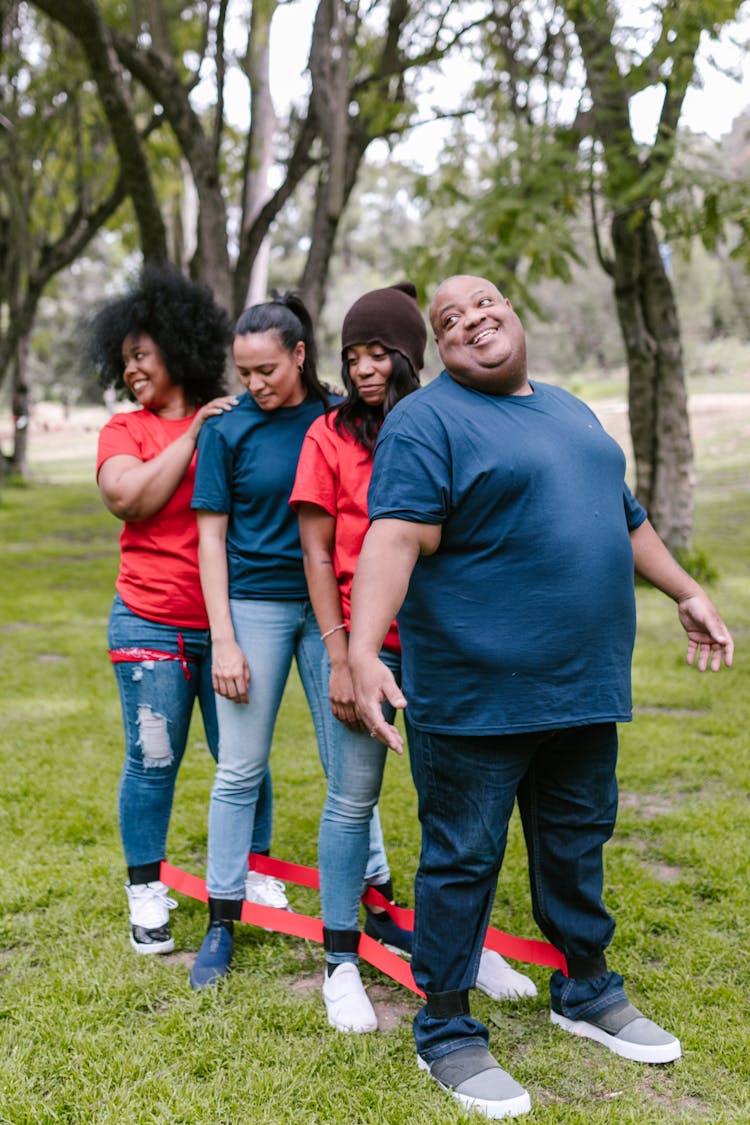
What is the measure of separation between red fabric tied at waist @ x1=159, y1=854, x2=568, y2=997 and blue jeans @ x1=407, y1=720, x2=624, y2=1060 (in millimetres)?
112

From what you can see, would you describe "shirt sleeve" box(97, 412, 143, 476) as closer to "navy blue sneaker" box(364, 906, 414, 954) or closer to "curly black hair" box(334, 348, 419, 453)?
"curly black hair" box(334, 348, 419, 453)

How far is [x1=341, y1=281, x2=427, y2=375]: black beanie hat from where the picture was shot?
111 inches

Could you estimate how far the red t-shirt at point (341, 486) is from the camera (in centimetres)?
285

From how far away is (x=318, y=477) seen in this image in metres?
2.86

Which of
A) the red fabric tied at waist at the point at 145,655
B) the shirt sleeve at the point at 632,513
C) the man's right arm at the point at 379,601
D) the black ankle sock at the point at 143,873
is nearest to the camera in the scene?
the man's right arm at the point at 379,601

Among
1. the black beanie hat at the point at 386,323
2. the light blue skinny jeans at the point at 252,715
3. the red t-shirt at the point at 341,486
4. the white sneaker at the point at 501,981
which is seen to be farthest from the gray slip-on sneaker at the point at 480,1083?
the black beanie hat at the point at 386,323

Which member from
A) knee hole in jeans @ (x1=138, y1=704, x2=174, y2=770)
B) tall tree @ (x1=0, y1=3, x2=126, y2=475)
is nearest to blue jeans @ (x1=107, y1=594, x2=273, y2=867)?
knee hole in jeans @ (x1=138, y1=704, x2=174, y2=770)

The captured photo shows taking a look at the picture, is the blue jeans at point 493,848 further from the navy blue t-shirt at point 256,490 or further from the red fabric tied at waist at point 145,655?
the red fabric tied at waist at point 145,655

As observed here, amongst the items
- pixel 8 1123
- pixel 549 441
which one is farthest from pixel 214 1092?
pixel 549 441

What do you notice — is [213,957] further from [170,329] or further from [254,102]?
[254,102]

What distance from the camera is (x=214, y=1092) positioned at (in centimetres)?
259

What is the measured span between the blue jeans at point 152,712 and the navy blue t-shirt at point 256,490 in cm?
32

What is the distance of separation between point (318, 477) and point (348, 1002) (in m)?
1.40

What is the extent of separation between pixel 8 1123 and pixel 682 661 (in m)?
5.54
